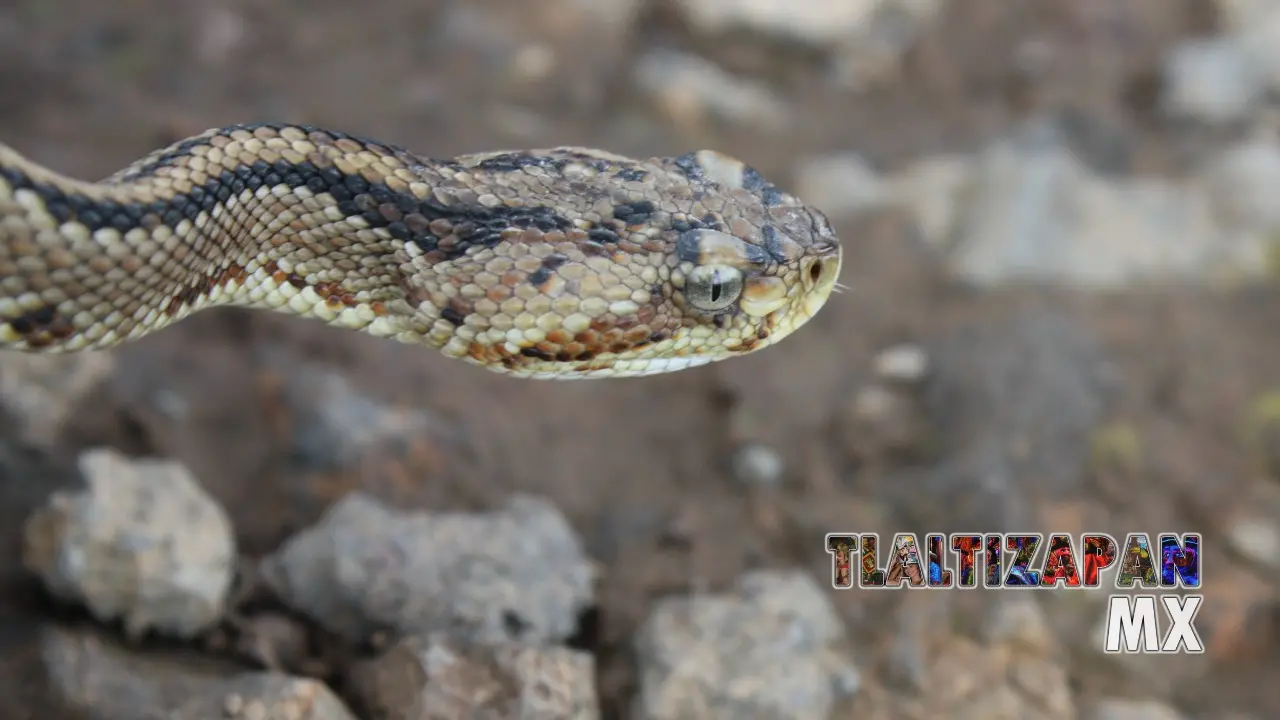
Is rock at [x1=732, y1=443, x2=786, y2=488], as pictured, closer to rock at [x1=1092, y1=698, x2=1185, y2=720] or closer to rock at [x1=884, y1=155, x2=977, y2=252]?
rock at [x1=1092, y1=698, x2=1185, y2=720]

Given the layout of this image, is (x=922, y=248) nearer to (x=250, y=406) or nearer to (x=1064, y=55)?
(x=1064, y=55)

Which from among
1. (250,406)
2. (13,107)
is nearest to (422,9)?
(13,107)

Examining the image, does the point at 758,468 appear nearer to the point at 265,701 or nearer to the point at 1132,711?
the point at 1132,711

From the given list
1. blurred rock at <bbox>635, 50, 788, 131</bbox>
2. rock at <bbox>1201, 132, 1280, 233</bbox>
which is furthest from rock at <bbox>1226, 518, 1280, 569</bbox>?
blurred rock at <bbox>635, 50, 788, 131</bbox>

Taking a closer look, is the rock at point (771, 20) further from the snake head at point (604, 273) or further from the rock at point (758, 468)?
the snake head at point (604, 273)

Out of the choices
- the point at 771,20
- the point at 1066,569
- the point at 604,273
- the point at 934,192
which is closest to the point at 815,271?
the point at 604,273
